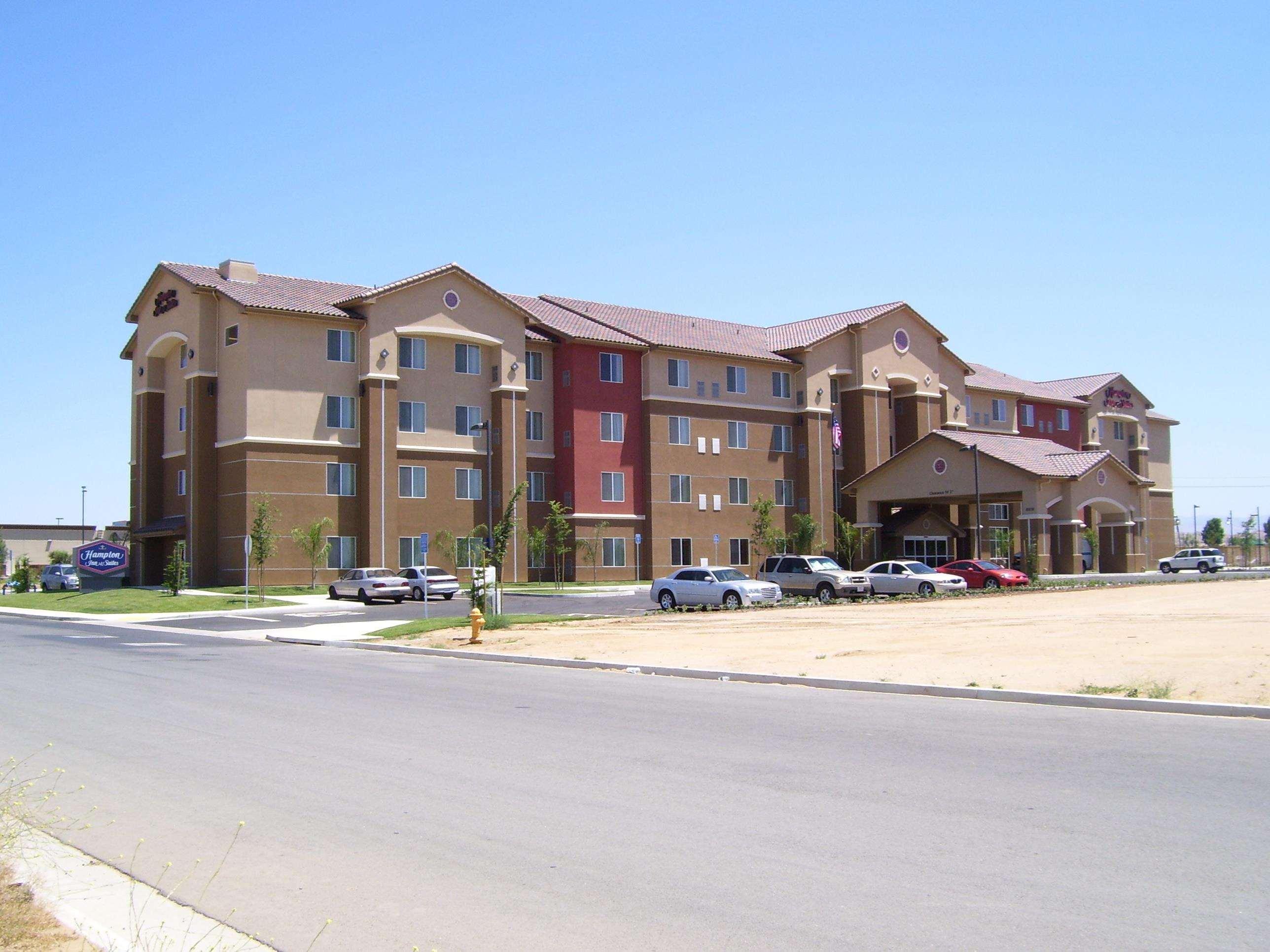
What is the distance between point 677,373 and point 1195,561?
1359 inches

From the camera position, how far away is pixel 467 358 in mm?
58438

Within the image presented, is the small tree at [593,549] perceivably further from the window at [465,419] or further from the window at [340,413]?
the window at [340,413]

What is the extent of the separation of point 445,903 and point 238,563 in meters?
49.7

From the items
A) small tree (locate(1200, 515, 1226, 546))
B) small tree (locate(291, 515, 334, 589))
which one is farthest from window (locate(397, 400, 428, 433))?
small tree (locate(1200, 515, 1226, 546))

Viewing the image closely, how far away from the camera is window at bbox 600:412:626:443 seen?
2434 inches

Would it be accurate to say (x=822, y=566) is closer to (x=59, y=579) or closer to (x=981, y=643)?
(x=981, y=643)

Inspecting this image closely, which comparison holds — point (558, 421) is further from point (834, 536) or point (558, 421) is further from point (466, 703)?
point (466, 703)

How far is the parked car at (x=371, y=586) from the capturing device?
149 feet

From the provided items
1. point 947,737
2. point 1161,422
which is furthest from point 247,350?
point 1161,422

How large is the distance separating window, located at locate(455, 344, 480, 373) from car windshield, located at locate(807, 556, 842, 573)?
23296mm

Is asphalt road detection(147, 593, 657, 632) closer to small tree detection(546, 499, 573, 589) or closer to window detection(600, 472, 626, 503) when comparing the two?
small tree detection(546, 499, 573, 589)

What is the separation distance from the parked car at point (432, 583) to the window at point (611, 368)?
58.7 ft

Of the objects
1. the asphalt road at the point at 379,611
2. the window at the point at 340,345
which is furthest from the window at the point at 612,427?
the asphalt road at the point at 379,611

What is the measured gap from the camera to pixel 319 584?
52906mm
